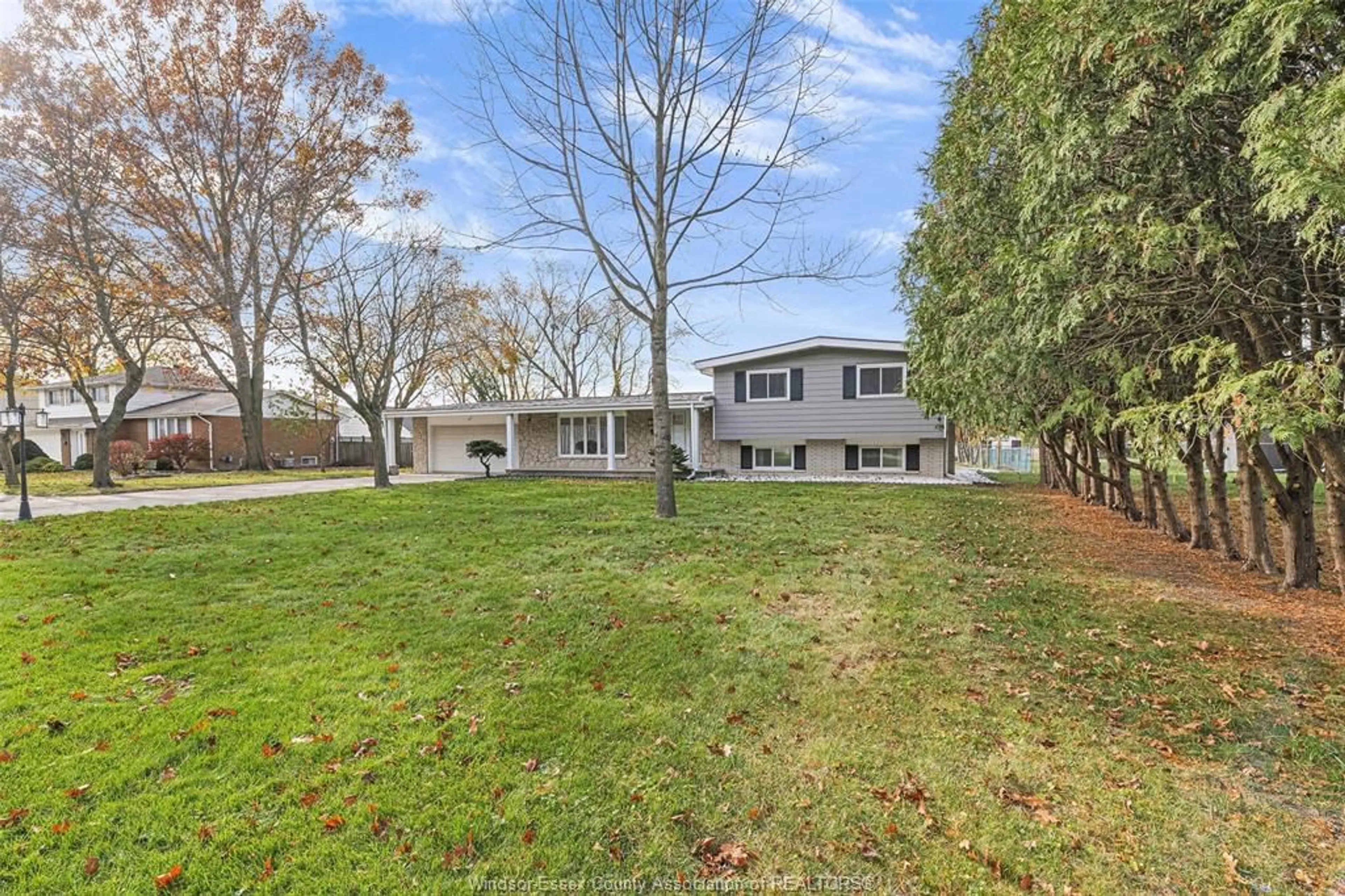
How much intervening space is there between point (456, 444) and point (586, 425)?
656 centimetres

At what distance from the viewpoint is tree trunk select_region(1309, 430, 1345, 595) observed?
5367mm

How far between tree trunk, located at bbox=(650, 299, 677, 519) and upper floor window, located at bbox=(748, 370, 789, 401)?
10.1 meters

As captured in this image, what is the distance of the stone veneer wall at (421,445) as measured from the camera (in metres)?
26.7

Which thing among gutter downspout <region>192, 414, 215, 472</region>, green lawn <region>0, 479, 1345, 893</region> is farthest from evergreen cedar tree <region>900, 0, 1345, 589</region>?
gutter downspout <region>192, 414, 215, 472</region>

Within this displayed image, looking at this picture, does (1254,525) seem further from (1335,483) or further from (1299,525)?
(1335,483)

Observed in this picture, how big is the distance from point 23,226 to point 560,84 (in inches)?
586

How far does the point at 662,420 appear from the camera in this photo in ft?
34.9

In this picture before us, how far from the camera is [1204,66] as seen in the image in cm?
432

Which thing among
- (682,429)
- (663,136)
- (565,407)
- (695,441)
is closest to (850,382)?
(695,441)

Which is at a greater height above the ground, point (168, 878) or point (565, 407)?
point (565, 407)

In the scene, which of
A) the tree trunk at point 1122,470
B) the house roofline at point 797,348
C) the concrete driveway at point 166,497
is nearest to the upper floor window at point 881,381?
the house roofline at point 797,348

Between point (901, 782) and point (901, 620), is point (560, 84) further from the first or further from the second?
point (901, 782)

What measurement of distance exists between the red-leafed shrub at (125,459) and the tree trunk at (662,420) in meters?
24.4

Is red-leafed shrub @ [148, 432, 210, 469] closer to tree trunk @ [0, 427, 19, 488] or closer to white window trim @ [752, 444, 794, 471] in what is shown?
tree trunk @ [0, 427, 19, 488]
